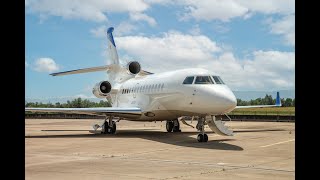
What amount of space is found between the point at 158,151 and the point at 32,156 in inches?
172

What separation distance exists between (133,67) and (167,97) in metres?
9.56

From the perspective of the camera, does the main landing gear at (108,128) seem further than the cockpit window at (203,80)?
Yes

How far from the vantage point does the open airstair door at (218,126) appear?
1746 centimetres

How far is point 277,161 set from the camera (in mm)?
11422

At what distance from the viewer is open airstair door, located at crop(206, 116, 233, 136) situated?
687 inches

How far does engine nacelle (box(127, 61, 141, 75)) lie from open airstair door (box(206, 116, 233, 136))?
13.2 meters

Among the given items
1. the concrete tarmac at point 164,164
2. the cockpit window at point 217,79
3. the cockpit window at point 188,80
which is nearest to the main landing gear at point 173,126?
the cockpit window at point 188,80

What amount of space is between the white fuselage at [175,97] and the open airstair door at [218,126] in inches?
15.7

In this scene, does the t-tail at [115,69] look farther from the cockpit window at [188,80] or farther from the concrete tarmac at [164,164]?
the concrete tarmac at [164,164]

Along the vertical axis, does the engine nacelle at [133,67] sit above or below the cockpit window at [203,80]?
above

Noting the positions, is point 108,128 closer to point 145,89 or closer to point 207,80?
point 145,89

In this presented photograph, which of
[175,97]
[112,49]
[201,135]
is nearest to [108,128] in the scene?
[175,97]

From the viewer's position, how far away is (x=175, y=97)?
20578mm
